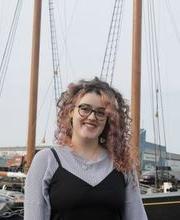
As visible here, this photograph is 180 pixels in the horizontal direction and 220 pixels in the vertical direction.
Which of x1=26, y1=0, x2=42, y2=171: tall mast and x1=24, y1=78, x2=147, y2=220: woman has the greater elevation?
x1=26, y1=0, x2=42, y2=171: tall mast

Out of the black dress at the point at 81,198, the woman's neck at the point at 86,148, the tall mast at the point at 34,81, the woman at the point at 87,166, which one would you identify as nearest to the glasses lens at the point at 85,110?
the woman at the point at 87,166

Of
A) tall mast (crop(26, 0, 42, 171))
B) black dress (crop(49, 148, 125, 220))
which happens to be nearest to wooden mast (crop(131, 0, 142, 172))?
tall mast (crop(26, 0, 42, 171))

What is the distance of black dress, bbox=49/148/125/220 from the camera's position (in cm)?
220

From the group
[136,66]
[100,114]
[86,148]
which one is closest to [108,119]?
[100,114]

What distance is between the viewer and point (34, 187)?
7.51ft

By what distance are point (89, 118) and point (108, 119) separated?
0.36 feet

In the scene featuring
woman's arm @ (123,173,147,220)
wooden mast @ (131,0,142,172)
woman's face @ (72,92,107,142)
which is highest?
wooden mast @ (131,0,142,172)

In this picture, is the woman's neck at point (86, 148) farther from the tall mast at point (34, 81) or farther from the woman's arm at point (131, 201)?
the tall mast at point (34, 81)

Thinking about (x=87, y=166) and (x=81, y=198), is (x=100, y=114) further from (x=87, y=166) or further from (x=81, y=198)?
(x=81, y=198)

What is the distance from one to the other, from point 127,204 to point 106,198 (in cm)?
18

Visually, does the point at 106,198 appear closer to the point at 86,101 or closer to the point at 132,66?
the point at 86,101

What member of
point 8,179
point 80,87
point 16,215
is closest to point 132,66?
point 8,179

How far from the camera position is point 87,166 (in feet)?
7.72

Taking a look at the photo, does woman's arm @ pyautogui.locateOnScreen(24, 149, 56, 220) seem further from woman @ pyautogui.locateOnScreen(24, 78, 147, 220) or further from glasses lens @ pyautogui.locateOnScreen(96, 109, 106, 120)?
glasses lens @ pyautogui.locateOnScreen(96, 109, 106, 120)
